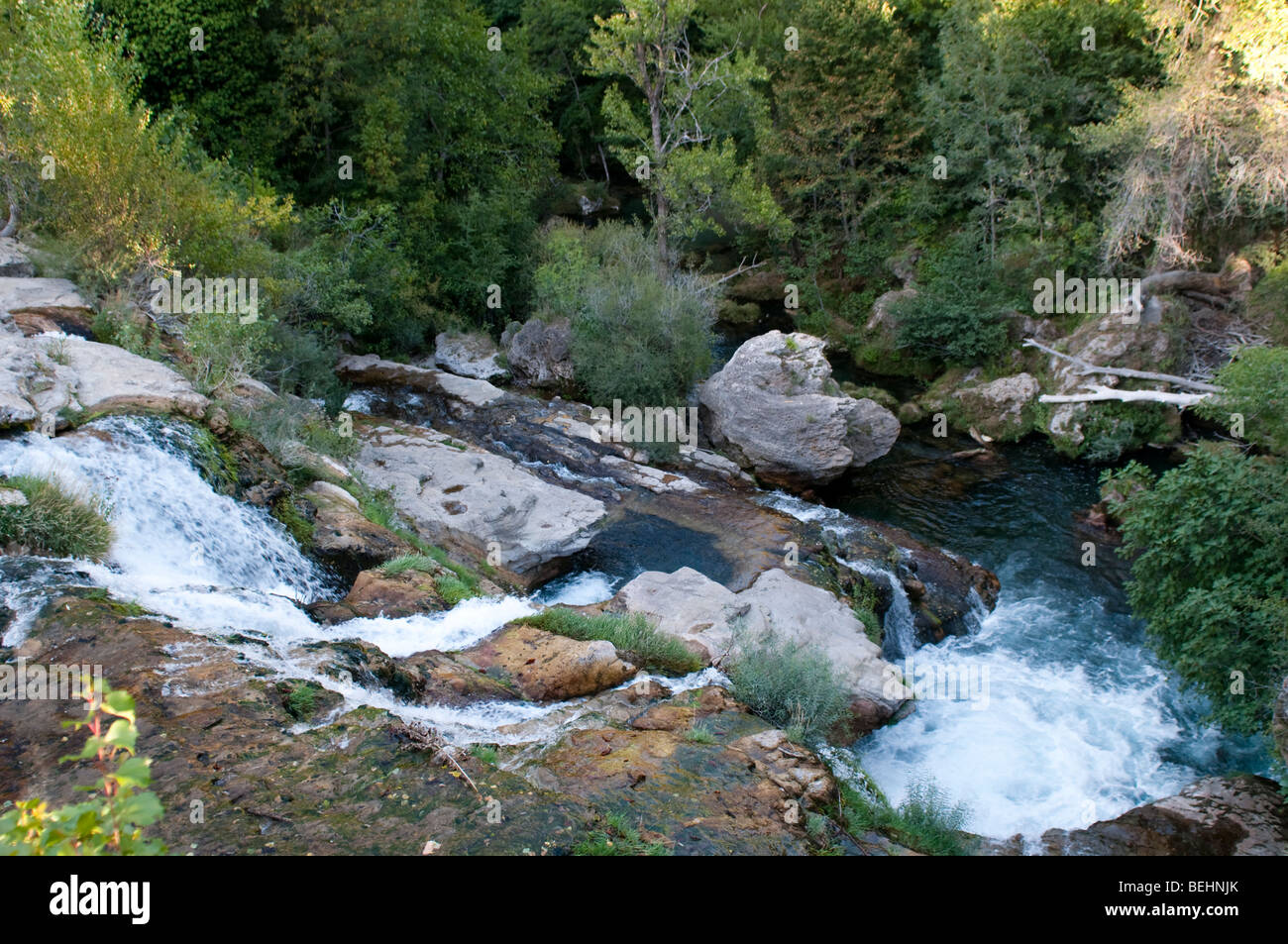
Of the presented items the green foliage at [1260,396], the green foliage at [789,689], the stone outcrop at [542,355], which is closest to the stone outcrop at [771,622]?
the green foliage at [789,689]

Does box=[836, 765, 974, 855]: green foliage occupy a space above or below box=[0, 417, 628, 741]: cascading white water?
below

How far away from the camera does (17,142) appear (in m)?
13.4

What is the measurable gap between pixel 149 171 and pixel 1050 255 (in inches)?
859

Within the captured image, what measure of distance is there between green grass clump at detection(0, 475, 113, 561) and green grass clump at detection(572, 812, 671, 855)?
20.0 feet

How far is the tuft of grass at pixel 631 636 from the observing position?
947 cm

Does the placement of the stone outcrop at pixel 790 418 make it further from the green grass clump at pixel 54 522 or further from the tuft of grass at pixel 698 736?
the green grass clump at pixel 54 522

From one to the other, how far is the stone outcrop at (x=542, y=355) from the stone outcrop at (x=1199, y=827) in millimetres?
15831

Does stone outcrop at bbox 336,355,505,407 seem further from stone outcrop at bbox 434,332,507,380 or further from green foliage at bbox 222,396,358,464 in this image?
green foliage at bbox 222,396,358,464

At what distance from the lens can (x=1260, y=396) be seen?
11.5 meters

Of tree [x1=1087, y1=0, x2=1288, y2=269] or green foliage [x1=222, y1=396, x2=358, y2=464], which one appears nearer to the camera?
green foliage [x1=222, y1=396, x2=358, y2=464]

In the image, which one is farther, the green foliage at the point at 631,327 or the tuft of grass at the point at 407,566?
the green foliage at the point at 631,327

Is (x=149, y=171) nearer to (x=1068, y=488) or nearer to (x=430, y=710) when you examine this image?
(x=430, y=710)

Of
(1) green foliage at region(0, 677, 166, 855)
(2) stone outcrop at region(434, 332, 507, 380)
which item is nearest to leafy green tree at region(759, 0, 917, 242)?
(2) stone outcrop at region(434, 332, 507, 380)

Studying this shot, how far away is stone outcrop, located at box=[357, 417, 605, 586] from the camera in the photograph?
1346 cm
